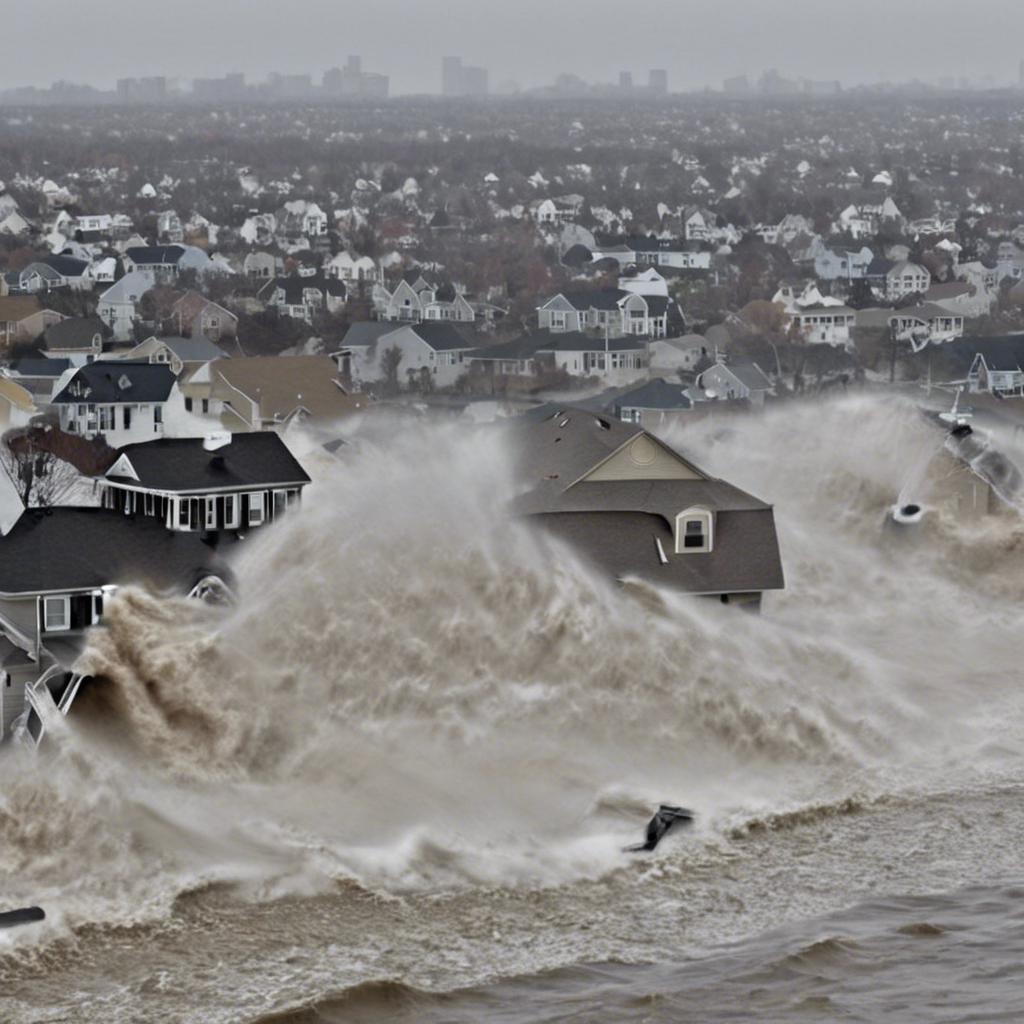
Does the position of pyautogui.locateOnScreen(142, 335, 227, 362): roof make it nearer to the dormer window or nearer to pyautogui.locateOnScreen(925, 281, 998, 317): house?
pyautogui.locateOnScreen(925, 281, 998, 317): house

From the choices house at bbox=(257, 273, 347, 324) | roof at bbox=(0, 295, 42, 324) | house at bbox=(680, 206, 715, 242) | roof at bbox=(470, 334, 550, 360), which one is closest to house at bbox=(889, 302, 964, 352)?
roof at bbox=(470, 334, 550, 360)

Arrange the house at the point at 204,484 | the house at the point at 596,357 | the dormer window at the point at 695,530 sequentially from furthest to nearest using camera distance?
the house at the point at 596,357 < the house at the point at 204,484 < the dormer window at the point at 695,530

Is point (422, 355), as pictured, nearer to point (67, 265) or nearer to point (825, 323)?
point (825, 323)

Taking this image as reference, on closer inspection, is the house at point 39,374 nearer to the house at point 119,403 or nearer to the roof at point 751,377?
the house at point 119,403

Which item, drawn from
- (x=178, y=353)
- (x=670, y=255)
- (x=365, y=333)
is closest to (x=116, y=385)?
(x=178, y=353)

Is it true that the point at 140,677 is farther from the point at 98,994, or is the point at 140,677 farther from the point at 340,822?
the point at 98,994

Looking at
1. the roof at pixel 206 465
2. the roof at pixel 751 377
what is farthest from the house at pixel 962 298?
the roof at pixel 206 465
